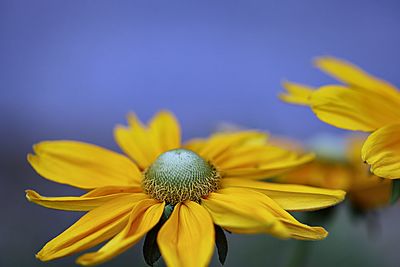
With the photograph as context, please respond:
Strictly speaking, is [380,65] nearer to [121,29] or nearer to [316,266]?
[121,29]

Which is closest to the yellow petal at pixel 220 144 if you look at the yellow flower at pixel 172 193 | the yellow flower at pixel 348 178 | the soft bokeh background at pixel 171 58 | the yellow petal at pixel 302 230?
the yellow flower at pixel 172 193

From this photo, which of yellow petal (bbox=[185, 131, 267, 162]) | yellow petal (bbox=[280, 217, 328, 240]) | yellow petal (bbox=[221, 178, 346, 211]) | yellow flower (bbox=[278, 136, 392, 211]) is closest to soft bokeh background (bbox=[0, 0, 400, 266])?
yellow flower (bbox=[278, 136, 392, 211])

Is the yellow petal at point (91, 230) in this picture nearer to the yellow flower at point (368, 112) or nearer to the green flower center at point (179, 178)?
the green flower center at point (179, 178)

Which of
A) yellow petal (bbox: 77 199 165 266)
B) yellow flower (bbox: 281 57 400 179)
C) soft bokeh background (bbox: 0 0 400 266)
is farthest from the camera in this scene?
soft bokeh background (bbox: 0 0 400 266)

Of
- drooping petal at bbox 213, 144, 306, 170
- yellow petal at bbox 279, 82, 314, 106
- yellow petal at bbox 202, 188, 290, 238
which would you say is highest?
yellow petal at bbox 279, 82, 314, 106

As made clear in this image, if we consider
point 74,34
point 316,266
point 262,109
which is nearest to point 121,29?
point 74,34

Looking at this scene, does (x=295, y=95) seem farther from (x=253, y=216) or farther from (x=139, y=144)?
(x=253, y=216)

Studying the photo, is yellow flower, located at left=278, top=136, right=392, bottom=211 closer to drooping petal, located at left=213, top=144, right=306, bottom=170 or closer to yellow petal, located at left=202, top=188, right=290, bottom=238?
drooping petal, located at left=213, top=144, right=306, bottom=170
